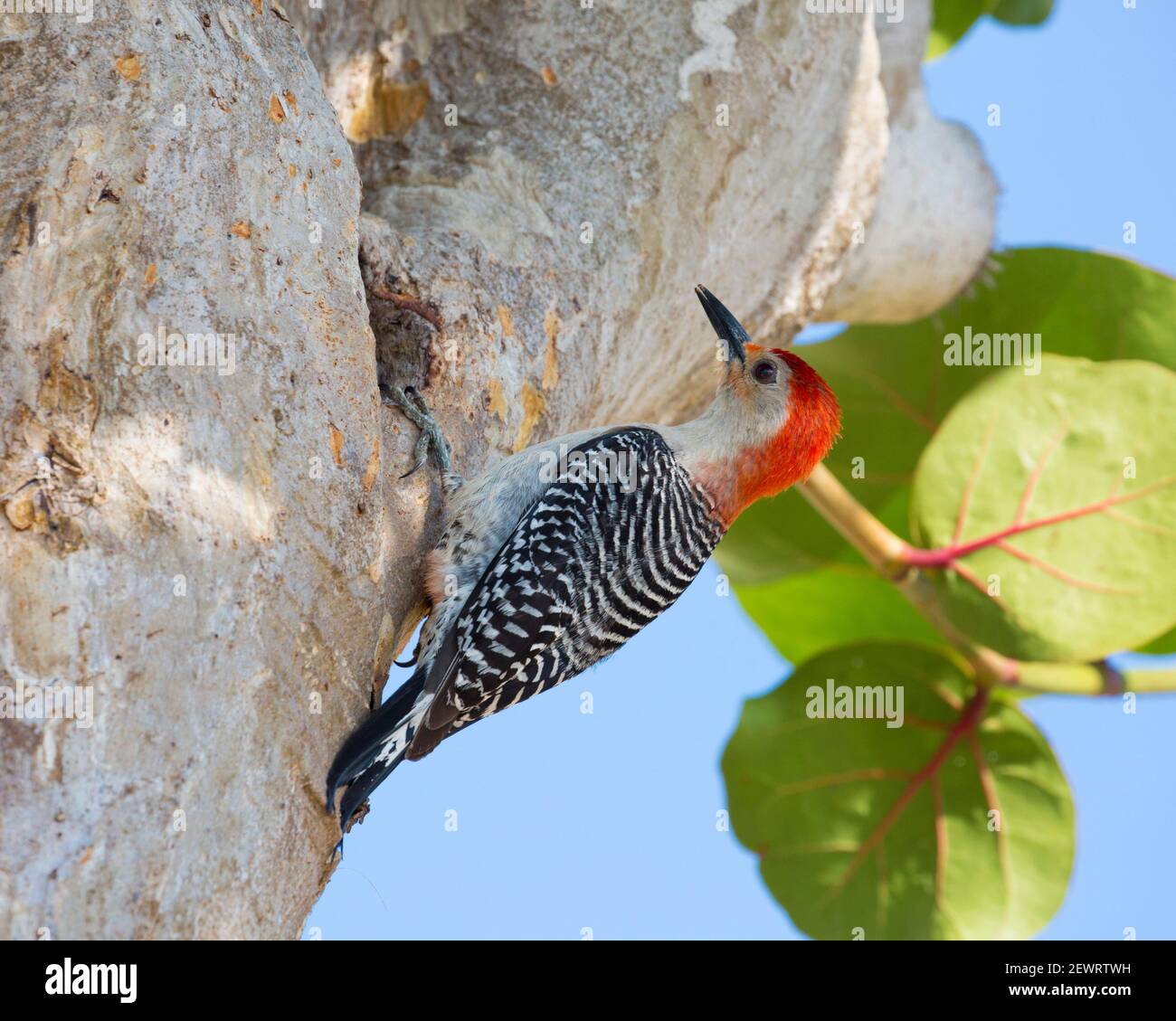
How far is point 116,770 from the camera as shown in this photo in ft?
7.14

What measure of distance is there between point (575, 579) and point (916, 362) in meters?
2.93

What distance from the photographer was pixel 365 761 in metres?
2.71

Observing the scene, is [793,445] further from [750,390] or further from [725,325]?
[725,325]

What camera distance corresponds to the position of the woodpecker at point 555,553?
9.78 ft

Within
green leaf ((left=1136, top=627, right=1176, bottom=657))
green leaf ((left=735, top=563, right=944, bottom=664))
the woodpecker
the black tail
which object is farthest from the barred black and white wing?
green leaf ((left=1136, top=627, right=1176, bottom=657))

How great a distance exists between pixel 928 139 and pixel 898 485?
5.06 feet

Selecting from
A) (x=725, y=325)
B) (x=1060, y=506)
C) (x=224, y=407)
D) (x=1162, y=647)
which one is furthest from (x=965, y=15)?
(x=224, y=407)

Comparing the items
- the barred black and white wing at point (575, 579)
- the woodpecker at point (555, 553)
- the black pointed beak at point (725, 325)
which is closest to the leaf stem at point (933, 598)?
the black pointed beak at point (725, 325)

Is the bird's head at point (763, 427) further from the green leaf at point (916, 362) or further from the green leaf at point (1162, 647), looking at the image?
the green leaf at point (1162, 647)

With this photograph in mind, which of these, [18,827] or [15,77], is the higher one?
[15,77]

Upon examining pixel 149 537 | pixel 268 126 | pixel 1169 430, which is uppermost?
pixel 268 126

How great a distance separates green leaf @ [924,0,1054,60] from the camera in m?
5.80

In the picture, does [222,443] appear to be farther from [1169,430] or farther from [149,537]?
[1169,430]
